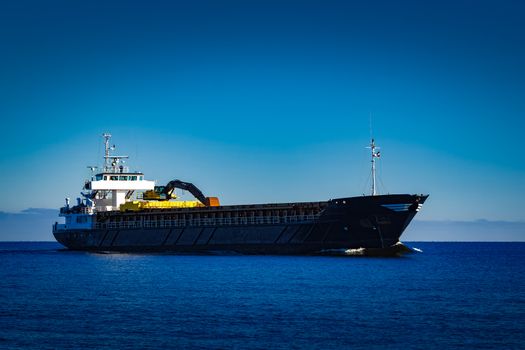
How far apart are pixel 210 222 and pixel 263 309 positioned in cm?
4325

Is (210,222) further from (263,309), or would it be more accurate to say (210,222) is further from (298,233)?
(263,309)

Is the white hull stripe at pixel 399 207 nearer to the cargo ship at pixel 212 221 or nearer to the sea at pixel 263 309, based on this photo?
the cargo ship at pixel 212 221

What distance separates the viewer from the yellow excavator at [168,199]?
86.9 m

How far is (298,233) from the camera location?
68.8 metres

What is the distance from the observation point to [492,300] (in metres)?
38.4

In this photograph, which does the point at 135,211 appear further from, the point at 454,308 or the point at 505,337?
the point at 505,337

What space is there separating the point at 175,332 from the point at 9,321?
7824 millimetres

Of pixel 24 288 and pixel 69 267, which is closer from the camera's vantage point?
pixel 24 288

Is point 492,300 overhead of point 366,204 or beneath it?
beneath

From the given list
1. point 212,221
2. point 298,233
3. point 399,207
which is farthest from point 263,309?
point 212,221

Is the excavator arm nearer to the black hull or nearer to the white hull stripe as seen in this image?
the black hull

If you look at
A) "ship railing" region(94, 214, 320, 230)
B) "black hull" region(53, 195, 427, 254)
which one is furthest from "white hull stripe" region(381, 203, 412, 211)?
"ship railing" region(94, 214, 320, 230)

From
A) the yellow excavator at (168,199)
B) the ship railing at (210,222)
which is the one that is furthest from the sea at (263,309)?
the yellow excavator at (168,199)

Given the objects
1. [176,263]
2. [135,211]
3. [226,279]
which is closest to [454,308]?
[226,279]
